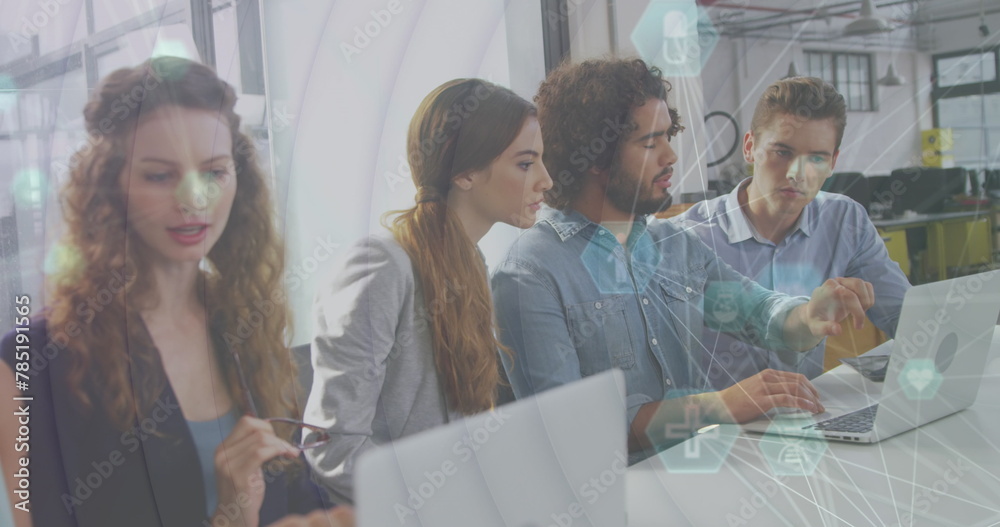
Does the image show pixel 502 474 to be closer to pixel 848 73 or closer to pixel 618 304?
pixel 618 304

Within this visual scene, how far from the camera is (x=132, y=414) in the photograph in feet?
2.94

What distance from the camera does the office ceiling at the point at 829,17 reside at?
56 cm

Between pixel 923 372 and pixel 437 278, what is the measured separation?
0.39 metres

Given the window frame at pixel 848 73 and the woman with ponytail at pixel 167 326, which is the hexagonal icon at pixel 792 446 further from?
the woman with ponytail at pixel 167 326

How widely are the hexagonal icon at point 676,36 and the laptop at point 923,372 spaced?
230 mm

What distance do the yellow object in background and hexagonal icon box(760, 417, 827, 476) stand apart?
0.20 meters

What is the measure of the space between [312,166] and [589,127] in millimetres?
282

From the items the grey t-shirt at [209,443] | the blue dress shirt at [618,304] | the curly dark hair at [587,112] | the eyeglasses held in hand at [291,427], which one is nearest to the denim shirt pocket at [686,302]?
the blue dress shirt at [618,304]

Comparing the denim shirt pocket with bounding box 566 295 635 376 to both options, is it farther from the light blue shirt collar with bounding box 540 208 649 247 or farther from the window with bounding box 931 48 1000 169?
the window with bounding box 931 48 1000 169

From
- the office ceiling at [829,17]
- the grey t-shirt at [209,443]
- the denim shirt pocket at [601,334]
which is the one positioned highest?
the office ceiling at [829,17]

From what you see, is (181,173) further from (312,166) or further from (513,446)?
(513,446)

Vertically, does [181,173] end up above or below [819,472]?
above

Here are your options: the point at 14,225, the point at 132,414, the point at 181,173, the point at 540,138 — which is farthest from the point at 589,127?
the point at 14,225

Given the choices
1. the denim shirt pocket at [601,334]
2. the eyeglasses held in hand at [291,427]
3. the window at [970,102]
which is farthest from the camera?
A: the eyeglasses held in hand at [291,427]
